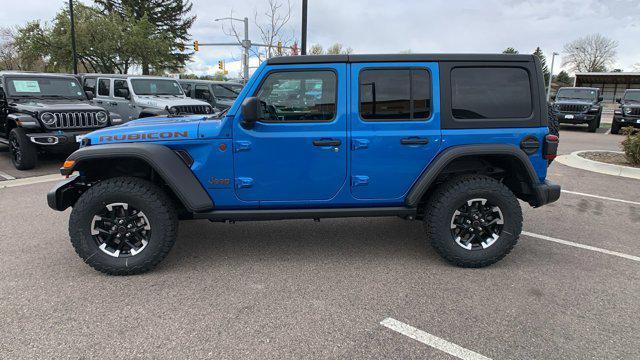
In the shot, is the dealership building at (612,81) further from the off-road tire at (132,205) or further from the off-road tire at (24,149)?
the off-road tire at (132,205)

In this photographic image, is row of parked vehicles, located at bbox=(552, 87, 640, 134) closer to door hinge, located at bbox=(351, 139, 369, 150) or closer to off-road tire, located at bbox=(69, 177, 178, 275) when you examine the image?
door hinge, located at bbox=(351, 139, 369, 150)

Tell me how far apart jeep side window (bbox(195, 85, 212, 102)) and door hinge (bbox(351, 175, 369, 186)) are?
461 inches

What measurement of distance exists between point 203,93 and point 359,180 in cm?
1205

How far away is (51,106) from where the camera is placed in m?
8.00

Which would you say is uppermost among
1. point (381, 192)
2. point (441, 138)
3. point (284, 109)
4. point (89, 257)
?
point (284, 109)

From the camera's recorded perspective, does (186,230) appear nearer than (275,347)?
A: No

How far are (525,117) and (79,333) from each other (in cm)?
377

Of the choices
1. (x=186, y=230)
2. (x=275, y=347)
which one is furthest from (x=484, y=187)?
(x=186, y=230)

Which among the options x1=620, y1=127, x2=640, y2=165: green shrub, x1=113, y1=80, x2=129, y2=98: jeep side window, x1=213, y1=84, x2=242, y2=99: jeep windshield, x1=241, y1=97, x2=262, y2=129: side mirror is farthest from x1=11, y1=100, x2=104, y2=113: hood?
x1=620, y1=127, x2=640, y2=165: green shrub

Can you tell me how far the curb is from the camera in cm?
792

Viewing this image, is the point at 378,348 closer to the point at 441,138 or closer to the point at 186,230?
the point at 441,138

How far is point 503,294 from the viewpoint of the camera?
329cm

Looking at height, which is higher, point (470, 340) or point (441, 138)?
point (441, 138)

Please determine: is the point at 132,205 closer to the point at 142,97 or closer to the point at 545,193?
the point at 545,193
